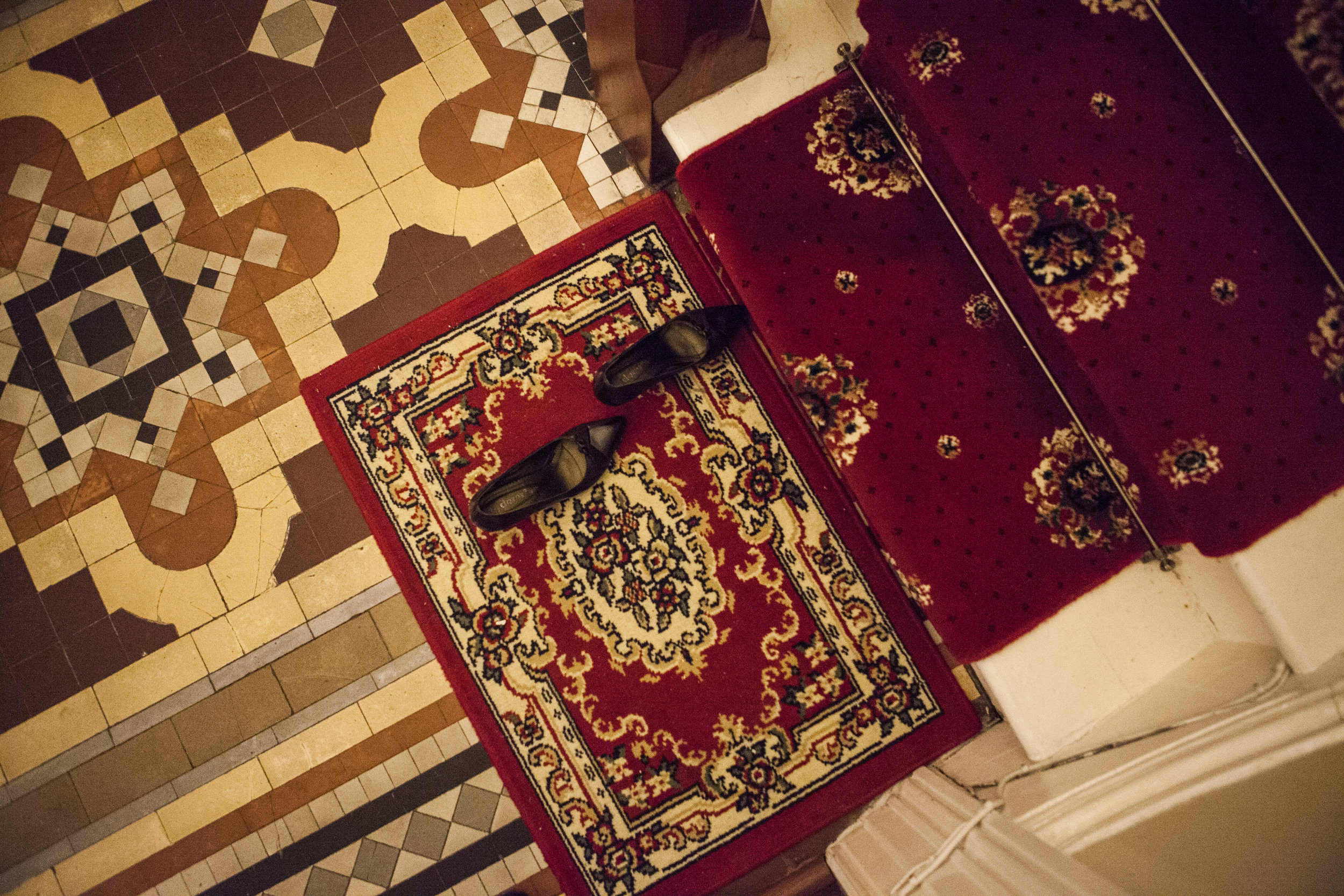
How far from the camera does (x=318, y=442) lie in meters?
2.40

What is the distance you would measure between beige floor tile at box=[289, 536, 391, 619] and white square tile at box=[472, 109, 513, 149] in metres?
1.57

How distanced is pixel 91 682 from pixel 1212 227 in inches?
148

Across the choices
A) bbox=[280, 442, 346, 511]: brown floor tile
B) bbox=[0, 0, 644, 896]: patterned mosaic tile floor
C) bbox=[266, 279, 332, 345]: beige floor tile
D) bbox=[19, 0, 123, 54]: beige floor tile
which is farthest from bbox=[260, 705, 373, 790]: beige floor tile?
bbox=[19, 0, 123, 54]: beige floor tile

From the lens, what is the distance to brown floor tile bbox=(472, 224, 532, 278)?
245 centimetres

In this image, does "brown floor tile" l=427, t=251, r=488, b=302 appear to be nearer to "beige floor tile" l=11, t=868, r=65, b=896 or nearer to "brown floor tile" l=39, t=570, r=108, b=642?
"brown floor tile" l=39, t=570, r=108, b=642

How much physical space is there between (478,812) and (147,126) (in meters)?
2.96

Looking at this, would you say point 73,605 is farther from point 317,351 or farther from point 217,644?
point 317,351

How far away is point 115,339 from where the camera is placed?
2506 mm

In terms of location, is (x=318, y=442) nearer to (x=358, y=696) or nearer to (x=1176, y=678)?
(x=358, y=696)

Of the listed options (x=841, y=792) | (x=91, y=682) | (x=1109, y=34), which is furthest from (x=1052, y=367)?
(x=91, y=682)

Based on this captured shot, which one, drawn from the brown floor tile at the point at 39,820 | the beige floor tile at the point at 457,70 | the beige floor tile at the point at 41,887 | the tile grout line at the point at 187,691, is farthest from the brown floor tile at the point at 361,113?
the beige floor tile at the point at 41,887

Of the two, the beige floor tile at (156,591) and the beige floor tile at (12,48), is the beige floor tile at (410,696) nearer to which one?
the beige floor tile at (156,591)

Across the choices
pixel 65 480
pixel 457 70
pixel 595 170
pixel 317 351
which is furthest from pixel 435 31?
pixel 65 480

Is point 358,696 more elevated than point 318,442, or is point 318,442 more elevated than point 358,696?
point 318,442
